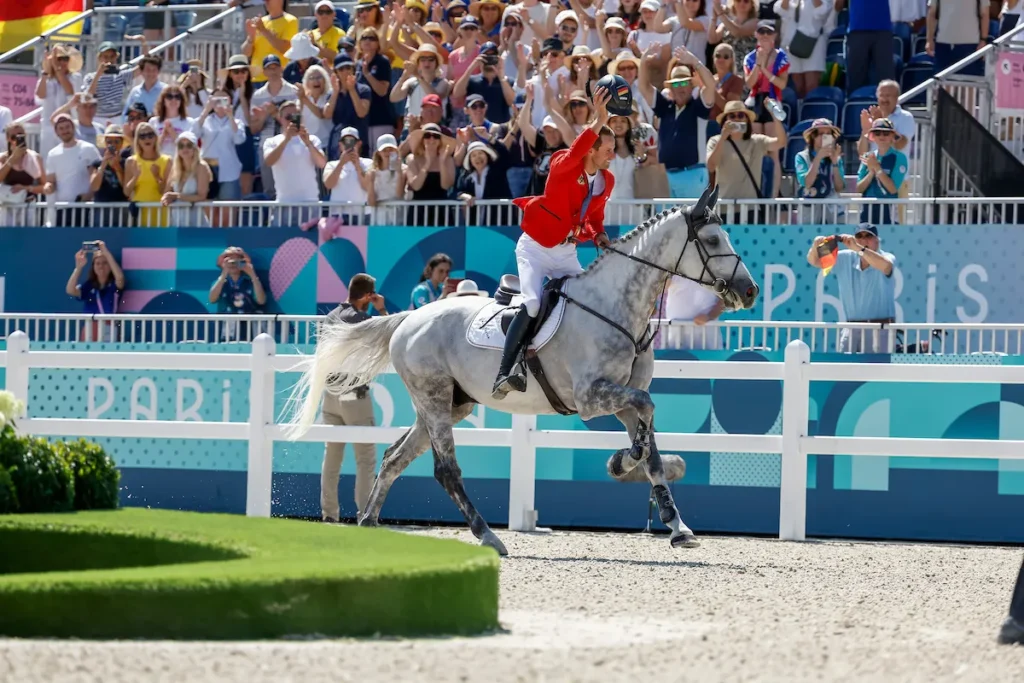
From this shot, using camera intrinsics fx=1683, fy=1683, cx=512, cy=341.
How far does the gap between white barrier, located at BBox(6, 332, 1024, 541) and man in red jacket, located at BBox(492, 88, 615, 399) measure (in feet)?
8.01

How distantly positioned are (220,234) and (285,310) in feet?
3.73

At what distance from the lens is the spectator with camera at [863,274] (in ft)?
48.2

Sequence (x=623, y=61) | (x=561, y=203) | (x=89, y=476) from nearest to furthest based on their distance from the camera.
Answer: (x=89, y=476) < (x=561, y=203) < (x=623, y=61)

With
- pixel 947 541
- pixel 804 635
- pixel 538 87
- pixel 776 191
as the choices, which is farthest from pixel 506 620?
pixel 538 87

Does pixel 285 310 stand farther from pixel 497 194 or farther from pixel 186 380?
pixel 497 194

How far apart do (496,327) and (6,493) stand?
4.14 meters

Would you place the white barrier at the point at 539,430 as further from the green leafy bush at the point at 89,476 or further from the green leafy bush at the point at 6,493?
the green leafy bush at the point at 6,493

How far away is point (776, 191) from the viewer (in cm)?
1596

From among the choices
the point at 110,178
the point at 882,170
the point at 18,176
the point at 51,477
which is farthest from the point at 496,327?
the point at 18,176

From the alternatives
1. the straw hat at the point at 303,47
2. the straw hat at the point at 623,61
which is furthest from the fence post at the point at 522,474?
the straw hat at the point at 303,47

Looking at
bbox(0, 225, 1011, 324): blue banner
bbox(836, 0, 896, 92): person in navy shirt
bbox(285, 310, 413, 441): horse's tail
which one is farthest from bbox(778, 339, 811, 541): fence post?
bbox(836, 0, 896, 92): person in navy shirt

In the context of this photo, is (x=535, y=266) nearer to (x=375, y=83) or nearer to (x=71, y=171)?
(x=375, y=83)

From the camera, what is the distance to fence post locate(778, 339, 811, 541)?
13695 millimetres

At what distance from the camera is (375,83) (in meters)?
18.7
